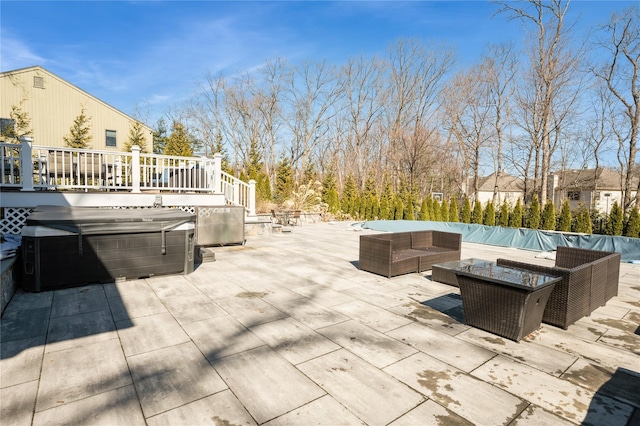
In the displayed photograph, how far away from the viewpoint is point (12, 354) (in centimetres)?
260

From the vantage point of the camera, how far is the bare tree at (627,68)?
14508mm

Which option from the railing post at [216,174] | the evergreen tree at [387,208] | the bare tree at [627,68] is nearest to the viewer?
the railing post at [216,174]

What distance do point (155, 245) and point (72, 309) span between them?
1.44m

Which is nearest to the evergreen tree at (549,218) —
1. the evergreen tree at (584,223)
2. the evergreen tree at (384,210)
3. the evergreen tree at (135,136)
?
the evergreen tree at (584,223)

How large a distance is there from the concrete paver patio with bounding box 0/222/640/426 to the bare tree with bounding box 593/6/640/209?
598 inches

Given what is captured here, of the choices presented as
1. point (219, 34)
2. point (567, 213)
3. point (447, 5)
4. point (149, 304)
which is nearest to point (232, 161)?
point (219, 34)

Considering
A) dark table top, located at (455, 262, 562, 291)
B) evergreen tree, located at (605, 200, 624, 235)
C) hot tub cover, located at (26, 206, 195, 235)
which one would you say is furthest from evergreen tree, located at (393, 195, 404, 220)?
hot tub cover, located at (26, 206, 195, 235)

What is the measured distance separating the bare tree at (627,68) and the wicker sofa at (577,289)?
1393 cm

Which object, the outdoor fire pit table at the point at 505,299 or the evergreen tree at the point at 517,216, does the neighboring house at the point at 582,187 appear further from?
the outdoor fire pit table at the point at 505,299

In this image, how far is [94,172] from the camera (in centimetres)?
786

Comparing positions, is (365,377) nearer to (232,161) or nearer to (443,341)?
(443,341)

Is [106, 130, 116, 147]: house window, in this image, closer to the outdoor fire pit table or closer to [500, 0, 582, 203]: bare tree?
the outdoor fire pit table

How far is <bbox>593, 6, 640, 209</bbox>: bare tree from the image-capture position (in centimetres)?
1451

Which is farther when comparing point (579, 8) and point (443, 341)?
point (579, 8)
